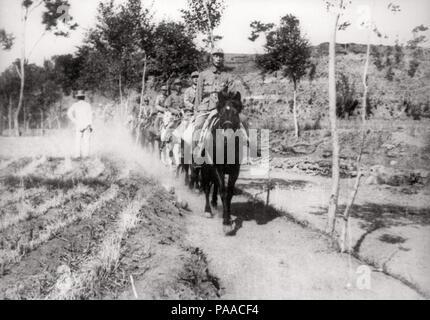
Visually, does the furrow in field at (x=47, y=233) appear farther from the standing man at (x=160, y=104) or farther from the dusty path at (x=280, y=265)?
the standing man at (x=160, y=104)

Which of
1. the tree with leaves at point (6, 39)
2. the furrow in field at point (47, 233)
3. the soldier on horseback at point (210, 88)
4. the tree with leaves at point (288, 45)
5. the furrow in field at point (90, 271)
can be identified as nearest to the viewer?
the furrow in field at point (90, 271)

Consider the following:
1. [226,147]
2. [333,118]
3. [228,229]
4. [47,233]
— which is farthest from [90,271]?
[333,118]

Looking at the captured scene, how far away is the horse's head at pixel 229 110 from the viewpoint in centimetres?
709

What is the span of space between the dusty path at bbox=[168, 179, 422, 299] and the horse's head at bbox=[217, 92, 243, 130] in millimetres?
1854

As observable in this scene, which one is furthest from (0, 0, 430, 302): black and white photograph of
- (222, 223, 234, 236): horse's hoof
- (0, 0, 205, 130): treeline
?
(0, 0, 205, 130): treeline

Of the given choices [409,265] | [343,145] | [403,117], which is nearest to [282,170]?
[343,145]

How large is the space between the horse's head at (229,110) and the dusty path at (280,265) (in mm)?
1854

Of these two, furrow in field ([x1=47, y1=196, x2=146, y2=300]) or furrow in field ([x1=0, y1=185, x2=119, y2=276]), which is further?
furrow in field ([x1=0, y1=185, x2=119, y2=276])

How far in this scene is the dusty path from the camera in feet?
16.4

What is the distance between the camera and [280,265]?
5859mm

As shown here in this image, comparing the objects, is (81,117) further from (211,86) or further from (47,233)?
(47,233)

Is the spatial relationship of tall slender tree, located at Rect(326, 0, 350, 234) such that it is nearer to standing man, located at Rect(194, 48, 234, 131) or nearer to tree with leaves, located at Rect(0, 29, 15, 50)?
standing man, located at Rect(194, 48, 234, 131)

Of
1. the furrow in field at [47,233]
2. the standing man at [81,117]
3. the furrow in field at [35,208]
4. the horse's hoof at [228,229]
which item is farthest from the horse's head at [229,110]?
the standing man at [81,117]

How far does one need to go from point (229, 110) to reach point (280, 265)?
2609 mm
